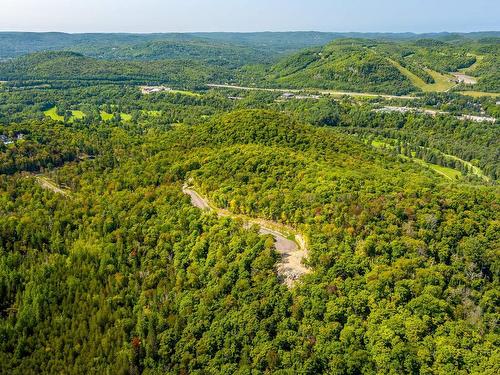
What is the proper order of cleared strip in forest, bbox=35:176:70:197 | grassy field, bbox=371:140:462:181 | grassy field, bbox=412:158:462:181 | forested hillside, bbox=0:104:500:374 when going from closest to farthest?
1. forested hillside, bbox=0:104:500:374
2. cleared strip in forest, bbox=35:176:70:197
3. grassy field, bbox=371:140:462:181
4. grassy field, bbox=412:158:462:181

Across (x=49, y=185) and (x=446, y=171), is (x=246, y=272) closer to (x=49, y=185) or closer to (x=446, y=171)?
(x=49, y=185)

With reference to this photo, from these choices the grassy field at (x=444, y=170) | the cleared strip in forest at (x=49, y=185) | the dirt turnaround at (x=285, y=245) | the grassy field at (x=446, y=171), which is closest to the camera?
the dirt turnaround at (x=285, y=245)

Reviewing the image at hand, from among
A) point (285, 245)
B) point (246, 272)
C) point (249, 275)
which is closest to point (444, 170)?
point (285, 245)

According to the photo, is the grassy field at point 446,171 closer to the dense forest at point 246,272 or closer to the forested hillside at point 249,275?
the dense forest at point 246,272

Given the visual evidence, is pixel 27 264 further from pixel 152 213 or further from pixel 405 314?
pixel 405 314

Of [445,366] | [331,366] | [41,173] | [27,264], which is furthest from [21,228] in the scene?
[445,366]

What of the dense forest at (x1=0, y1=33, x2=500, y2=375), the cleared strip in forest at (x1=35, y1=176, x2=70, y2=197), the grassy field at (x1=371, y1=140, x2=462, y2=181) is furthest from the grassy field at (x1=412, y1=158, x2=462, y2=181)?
the cleared strip in forest at (x1=35, y1=176, x2=70, y2=197)

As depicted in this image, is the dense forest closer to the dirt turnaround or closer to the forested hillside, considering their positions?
the forested hillside

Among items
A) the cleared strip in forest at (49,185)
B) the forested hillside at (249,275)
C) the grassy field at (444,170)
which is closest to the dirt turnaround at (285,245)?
the forested hillside at (249,275)

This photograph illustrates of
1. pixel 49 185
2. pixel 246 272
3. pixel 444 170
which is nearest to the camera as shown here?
pixel 246 272
